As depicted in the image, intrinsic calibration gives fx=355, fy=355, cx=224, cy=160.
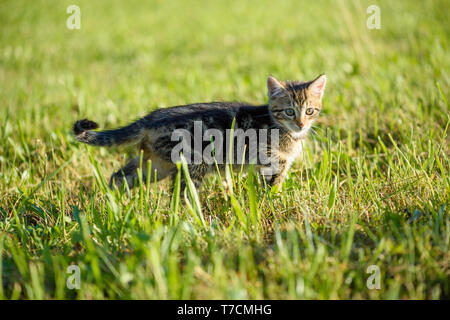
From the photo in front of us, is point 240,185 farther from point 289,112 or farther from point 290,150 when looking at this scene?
point 289,112

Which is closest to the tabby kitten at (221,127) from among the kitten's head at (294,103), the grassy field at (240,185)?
the kitten's head at (294,103)

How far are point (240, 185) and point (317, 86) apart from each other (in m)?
1.14

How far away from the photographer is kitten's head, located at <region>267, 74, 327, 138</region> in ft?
9.60

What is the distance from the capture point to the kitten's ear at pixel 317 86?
295 cm

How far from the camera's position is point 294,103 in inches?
115

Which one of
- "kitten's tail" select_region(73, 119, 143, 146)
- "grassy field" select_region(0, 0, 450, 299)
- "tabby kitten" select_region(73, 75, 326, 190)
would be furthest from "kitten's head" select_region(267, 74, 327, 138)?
"kitten's tail" select_region(73, 119, 143, 146)

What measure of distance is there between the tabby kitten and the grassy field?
0.55 ft

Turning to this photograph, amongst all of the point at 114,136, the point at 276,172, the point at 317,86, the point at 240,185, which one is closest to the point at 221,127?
the point at 240,185

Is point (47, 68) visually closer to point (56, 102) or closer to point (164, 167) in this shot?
point (56, 102)

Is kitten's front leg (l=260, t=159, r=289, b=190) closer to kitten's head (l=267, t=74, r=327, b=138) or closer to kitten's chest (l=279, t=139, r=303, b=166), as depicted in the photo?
kitten's chest (l=279, t=139, r=303, b=166)

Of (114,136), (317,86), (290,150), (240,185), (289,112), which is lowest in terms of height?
(240,185)

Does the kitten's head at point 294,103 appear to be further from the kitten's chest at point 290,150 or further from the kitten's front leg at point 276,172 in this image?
the kitten's front leg at point 276,172

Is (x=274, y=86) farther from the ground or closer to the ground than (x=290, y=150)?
farther from the ground
